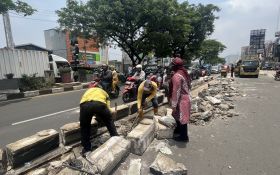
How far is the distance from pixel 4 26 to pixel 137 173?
15.4 metres

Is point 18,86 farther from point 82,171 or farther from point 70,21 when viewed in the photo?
point 82,171

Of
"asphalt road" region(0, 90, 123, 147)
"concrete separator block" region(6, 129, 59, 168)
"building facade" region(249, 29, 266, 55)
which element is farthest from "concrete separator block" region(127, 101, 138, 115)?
"building facade" region(249, 29, 266, 55)

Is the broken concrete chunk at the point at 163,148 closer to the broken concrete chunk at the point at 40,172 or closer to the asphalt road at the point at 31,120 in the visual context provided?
the broken concrete chunk at the point at 40,172

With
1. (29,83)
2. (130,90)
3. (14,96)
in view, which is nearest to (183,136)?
(130,90)

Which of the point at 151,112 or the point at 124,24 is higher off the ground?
the point at 124,24

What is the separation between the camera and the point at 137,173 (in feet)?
11.1

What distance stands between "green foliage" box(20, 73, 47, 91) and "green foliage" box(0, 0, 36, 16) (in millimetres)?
3891

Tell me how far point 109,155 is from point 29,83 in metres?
12.4

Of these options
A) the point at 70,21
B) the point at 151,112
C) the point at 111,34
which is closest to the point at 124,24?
the point at 111,34

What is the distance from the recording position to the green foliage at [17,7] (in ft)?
35.9

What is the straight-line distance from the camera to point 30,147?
3596mm

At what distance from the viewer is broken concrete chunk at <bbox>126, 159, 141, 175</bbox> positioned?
3.39 meters

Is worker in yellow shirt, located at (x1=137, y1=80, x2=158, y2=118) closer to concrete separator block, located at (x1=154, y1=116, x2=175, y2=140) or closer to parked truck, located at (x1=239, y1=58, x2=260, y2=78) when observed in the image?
concrete separator block, located at (x1=154, y1=116, x2=175, y2=140)

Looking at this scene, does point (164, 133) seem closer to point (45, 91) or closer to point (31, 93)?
point (31, 93)
